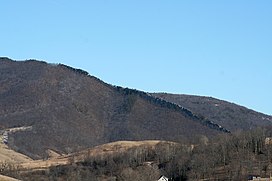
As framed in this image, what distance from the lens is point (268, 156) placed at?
573 feet

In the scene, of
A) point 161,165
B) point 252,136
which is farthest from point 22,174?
point 252,136

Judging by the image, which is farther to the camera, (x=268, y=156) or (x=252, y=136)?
(x=252, y=136)

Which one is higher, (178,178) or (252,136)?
(252,136)

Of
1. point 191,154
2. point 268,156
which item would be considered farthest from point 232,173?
point 191,154

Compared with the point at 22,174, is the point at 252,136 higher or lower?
higher

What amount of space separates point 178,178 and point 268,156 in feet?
78.9

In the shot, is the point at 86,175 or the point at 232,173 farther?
the point at 86,175

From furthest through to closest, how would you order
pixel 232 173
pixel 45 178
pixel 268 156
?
pixel 45 178 < pixel 268 156 < pixel 232 173

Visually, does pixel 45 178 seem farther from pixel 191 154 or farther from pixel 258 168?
pixel 258 168

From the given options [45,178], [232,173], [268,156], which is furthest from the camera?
[45,178]

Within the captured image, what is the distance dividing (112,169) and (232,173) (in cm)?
4951

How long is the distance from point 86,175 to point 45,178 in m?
12.7

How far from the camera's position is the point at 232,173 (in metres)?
159

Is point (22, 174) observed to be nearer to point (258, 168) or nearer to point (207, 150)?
point (207, 150)
